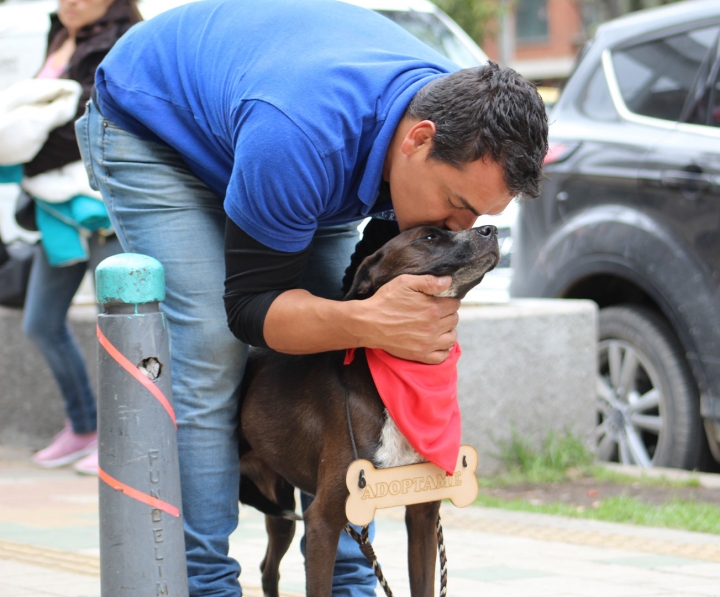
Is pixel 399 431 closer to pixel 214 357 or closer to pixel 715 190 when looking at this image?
pixel 214 357

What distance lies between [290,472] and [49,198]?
9.57ft

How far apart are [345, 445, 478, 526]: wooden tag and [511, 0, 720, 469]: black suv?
8.32 ft

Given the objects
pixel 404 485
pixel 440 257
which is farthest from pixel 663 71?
pixel 404 485

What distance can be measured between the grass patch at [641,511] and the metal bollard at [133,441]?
248cm

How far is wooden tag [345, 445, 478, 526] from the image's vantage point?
8.68 ft

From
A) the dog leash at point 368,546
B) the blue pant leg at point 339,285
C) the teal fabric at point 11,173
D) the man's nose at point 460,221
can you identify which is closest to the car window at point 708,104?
the blue pant leg at point 339,285

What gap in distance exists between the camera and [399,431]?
2734 millimetres

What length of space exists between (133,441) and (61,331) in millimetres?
3288

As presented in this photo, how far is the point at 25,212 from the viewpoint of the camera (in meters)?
5.62

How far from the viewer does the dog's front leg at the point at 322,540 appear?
2.69 metres

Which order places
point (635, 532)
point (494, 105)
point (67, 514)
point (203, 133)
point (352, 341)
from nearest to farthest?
1. point (494, 105)
2. point (352, 341)
3. point (203, 133)
4. point (635, 532)
5. point (67, 514)

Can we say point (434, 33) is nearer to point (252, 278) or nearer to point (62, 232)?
point (62, 232)

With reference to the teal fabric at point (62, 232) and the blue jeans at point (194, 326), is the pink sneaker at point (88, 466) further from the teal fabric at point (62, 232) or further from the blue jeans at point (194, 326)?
the blue jeans at point (194, 326)

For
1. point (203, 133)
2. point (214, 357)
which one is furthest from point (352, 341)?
point (203, 133)
